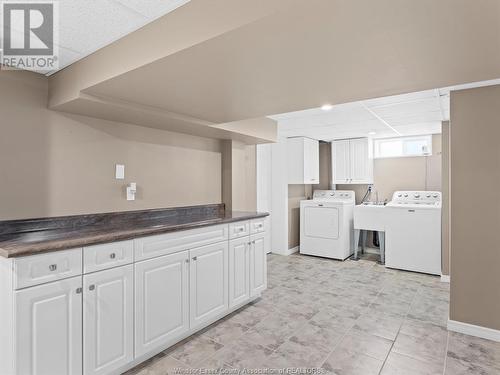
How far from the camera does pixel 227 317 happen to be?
2828mm

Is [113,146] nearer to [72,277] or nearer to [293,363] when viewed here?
[72,277]

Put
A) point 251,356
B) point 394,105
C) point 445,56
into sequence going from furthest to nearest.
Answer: point 394,105 < point 251,356 < point 445,56

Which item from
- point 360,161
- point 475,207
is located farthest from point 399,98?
point 360,161

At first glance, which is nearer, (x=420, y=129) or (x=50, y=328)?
(x=50, y=328)

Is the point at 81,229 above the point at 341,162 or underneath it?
underneath

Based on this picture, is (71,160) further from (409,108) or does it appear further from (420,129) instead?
(420,129)

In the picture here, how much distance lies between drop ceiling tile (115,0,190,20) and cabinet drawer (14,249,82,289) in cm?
133

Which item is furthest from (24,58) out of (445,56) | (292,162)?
(292,162)

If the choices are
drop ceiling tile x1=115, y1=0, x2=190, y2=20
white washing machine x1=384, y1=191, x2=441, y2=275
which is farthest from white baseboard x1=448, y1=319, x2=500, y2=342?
drop ceiling tile x1=115, y1=0, x2=190, y2=20

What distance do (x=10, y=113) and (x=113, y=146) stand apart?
728 mm

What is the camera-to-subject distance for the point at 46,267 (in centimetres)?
158

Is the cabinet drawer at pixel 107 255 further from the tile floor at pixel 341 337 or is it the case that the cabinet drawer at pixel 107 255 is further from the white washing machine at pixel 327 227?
the white washing machine at pixel 327 227

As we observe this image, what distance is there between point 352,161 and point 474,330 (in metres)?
3.43

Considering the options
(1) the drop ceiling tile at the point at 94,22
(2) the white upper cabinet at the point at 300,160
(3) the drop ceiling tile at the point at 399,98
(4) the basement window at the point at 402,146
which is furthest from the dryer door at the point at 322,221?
(1) the drop ceiling tile at the point at 94,22
